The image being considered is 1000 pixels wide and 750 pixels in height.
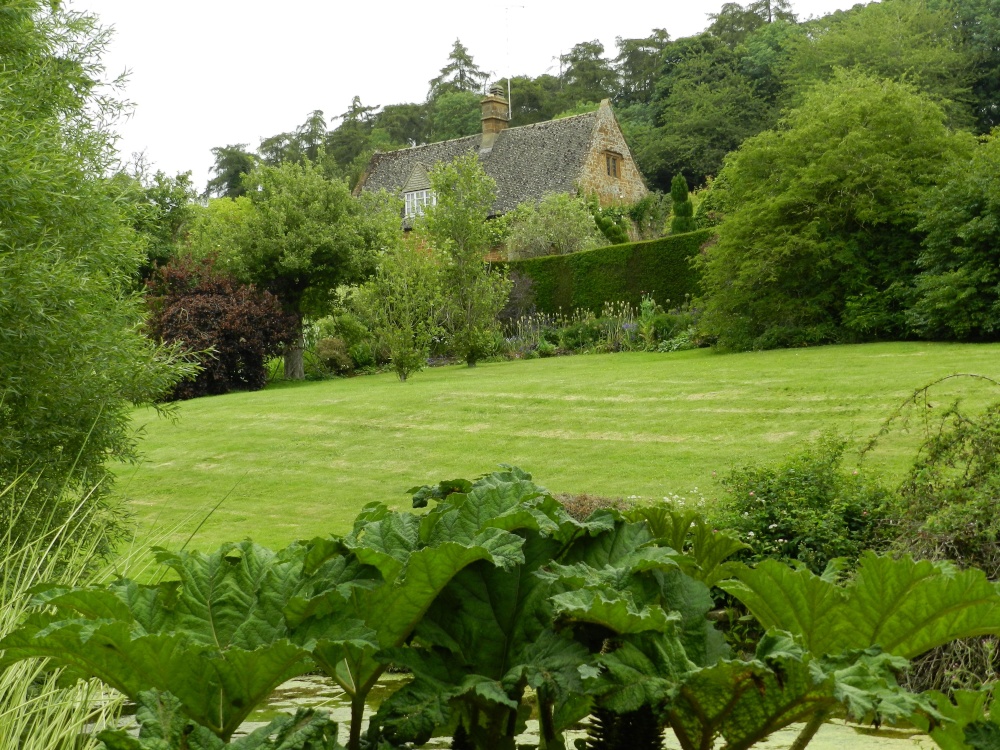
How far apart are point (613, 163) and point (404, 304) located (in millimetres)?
20883

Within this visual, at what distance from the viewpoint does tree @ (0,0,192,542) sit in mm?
5406

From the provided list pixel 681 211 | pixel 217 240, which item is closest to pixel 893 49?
pixel 681 211

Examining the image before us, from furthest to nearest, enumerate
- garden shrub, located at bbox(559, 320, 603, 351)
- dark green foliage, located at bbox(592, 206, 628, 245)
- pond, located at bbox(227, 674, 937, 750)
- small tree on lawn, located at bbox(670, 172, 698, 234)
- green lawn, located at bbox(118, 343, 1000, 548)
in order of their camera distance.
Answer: dark green foliage, located at bbox(592, 206, 628, 245) → small tree on lawn, located at bbox(670, 172, 698, 234) → garden shrub, located at bbox(559, 320, 603, 351) → green lawn, located at bbox(118, 343, 1000, 548) → pond, located at bbox(227, 674, 937, 750)

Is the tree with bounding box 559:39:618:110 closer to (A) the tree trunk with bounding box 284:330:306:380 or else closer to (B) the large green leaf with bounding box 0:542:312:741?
(A) the tree trunk with bounding box 284:330:306:380

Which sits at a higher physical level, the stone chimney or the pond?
the stone chimney

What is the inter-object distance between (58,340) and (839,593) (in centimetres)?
490

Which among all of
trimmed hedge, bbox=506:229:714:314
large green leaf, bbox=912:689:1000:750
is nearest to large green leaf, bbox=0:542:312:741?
large green leaf, bbox=912:689:1000:750

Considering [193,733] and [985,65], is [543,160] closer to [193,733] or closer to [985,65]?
[985,65]

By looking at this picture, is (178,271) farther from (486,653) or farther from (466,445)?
(486,653)

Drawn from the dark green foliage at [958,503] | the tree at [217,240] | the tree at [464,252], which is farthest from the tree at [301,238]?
the dark green foliage at [958,503]

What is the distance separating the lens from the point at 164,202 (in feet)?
81.2

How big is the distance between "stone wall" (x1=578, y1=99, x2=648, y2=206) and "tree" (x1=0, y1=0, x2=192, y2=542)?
28365 mm

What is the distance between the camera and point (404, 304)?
61.6 ft

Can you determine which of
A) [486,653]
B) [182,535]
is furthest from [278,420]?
[486,653]
